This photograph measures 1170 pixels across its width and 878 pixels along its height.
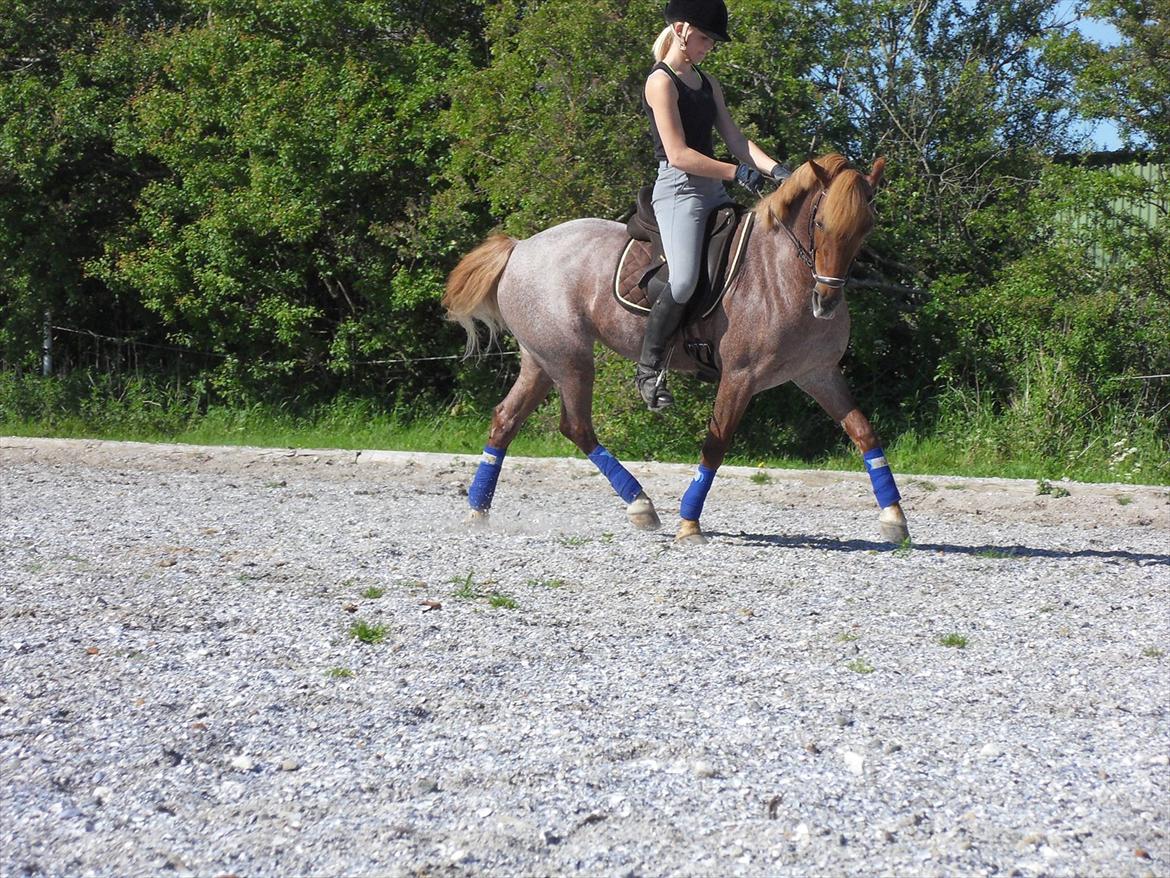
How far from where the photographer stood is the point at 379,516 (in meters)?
8.96

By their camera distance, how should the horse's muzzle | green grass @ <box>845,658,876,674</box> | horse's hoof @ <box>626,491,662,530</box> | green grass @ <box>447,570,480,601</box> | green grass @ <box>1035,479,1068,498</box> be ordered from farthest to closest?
green grass @ <box>1035,479,1068,498</box> → horse's hoof @ <box>626,491,662,530</box> → the horse's muzzle → green grass @ <box>447,570,480,601</box> → green grass @ <box>845,658,876,674</box>

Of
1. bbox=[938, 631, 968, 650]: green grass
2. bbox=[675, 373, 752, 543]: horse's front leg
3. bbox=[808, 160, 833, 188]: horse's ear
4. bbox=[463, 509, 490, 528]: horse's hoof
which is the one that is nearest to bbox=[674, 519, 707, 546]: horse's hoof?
bbox=[675, 373, 752, 543]: horse's front leg

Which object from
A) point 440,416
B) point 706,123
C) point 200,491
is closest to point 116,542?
point 200,491

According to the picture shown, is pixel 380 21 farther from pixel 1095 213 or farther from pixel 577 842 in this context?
pixel 577 842

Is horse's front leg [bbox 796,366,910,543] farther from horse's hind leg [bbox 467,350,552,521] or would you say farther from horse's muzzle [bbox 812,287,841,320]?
horse's hind leg [bbox 467,350,552,521]

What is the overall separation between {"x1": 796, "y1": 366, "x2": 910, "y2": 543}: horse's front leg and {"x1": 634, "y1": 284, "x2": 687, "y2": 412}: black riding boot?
2.64ft

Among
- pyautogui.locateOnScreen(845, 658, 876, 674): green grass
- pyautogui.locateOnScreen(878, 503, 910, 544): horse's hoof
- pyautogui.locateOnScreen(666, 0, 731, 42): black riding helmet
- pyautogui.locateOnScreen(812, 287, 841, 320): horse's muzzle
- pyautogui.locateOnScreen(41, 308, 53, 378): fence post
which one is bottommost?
pyautogui.locateOnScreen(41, 308, 53, 378): fence post

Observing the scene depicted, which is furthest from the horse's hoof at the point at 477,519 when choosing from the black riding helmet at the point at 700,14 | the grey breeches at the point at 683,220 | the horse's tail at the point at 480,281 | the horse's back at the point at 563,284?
the black riding helmet at the point at 700,14

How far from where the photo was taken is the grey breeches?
289 inches

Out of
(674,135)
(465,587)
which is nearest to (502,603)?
(465,587)

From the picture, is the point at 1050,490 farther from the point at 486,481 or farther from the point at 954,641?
the point at 954,641

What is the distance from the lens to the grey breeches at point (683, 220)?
24.0 feet

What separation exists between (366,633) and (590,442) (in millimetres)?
3457

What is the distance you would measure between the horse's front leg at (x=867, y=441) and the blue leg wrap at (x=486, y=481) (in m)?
2.02
